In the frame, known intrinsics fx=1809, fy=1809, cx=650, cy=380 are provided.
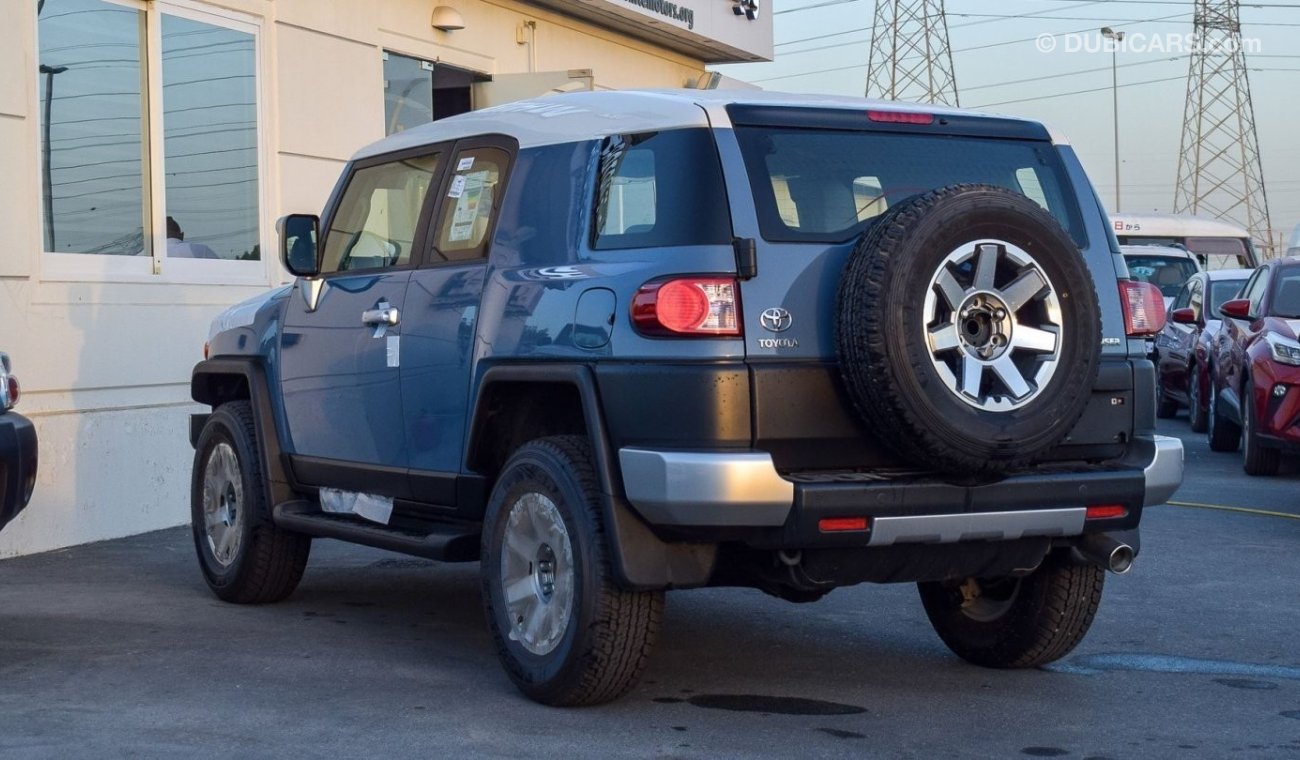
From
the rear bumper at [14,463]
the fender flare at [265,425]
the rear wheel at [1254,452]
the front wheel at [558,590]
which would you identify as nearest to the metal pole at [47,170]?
the fender flare at [265,425]

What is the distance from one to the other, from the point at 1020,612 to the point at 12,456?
3.56 meters

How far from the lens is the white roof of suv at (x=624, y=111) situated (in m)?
5.52

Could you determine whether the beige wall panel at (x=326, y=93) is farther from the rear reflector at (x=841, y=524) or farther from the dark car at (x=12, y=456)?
the rear reflector at (x=841, y=524)

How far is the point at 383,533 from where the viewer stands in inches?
260

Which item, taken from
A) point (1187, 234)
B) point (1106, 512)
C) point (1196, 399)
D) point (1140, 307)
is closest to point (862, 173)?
point (1140, 307)

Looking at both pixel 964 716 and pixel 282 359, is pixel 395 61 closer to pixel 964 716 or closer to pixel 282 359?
pixel 282 359

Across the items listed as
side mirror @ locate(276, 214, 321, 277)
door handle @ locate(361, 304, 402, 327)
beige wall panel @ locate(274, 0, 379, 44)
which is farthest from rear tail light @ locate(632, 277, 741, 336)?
beige wall panel @ locate(274, 0, 379, 44)

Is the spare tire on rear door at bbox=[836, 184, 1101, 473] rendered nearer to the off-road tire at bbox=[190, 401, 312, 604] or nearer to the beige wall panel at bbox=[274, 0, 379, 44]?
the off-road tire at bbox=[190, 401, 312, 604]

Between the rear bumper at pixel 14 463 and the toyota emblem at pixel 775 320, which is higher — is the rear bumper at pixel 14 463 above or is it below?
below

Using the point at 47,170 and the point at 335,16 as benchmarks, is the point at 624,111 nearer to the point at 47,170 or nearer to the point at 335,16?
the point at 47,170

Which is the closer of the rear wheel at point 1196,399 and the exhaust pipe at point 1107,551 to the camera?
the exhaust pipe at point 1107,551

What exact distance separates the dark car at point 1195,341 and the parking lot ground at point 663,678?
7571mm

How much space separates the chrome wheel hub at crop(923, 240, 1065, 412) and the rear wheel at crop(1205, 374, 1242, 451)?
1017 centimetres

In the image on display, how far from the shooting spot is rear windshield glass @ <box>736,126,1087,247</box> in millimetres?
5395
